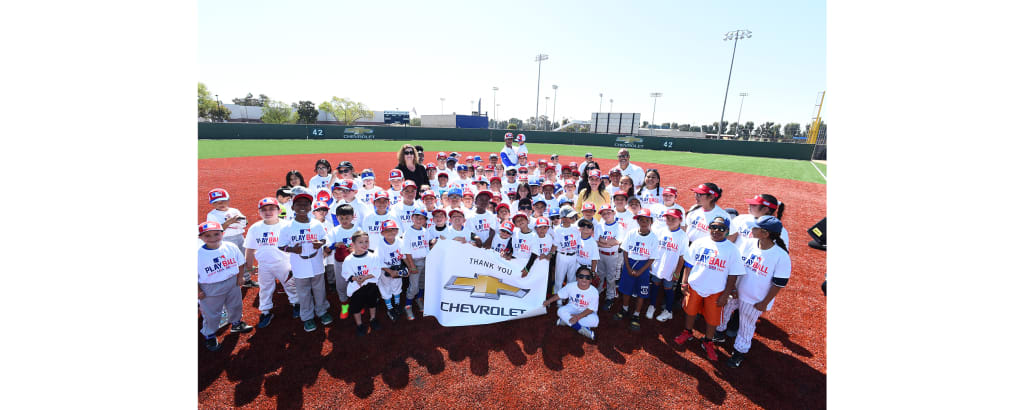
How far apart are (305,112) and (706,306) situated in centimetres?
8760

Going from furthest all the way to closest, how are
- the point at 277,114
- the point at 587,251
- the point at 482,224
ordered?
the point at 277,114 → the point at 482,224 → the point at 587,251

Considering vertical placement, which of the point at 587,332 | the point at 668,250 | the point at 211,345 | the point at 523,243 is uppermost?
the point at 668,250

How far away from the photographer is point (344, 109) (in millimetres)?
88938

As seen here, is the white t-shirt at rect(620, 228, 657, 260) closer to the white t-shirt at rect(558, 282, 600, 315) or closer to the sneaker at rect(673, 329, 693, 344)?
the white t-shirt at rect(558, 282, 600, 315)

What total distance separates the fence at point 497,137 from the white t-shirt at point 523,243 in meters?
43.4

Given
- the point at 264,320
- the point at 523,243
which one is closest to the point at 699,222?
the point at 523,243

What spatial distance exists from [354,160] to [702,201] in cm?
2693

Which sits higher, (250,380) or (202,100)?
(202,100)

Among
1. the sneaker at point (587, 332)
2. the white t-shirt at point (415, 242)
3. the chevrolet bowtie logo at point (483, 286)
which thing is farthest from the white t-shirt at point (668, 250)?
the white t-shirt at point (415, 242)

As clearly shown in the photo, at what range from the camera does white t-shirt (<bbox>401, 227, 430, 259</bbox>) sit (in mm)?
5841

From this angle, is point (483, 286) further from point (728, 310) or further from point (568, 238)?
point (728, 310)

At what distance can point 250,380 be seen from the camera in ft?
14.6

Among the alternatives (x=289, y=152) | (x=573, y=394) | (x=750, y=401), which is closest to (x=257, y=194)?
(x=573, y=394)

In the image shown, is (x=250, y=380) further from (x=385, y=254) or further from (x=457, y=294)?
(x=457, y=294)
